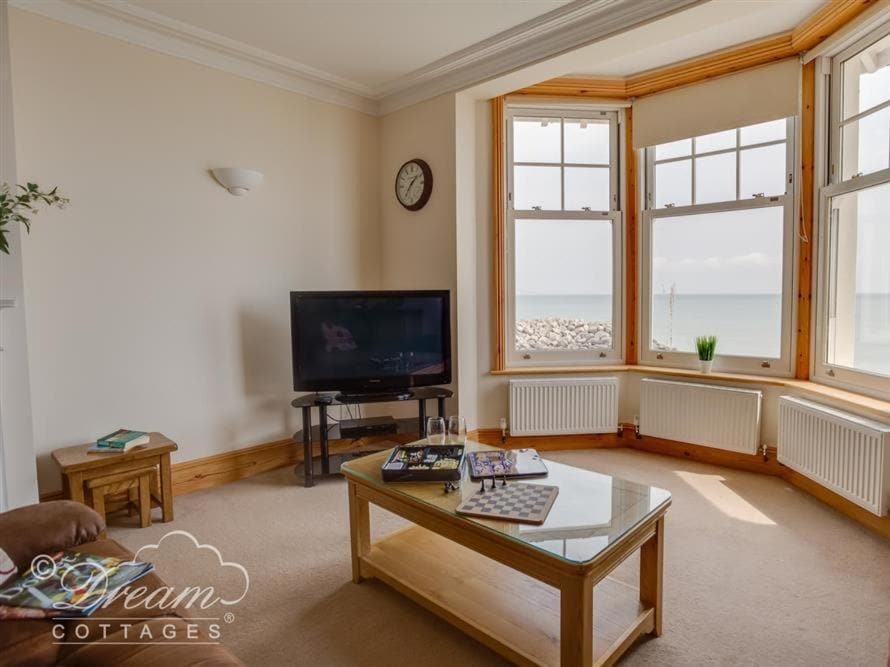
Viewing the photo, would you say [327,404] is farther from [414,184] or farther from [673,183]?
[673,183]

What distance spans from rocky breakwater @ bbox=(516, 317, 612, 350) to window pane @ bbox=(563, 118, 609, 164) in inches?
49.6

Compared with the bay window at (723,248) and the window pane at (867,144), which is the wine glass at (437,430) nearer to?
the bay window at (723,248)

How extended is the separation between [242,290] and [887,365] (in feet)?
12.3

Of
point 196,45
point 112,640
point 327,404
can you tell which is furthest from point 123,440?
point 196,45

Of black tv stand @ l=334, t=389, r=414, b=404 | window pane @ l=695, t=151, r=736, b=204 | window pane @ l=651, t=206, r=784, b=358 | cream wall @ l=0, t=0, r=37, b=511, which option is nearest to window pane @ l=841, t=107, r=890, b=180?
window pane @ l=651, t=206, r=784, b=358

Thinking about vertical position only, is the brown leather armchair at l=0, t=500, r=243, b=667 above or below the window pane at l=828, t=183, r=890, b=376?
below

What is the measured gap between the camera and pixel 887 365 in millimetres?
2682

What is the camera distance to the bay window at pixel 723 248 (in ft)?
11.0

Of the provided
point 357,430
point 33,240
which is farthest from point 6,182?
point 357,430

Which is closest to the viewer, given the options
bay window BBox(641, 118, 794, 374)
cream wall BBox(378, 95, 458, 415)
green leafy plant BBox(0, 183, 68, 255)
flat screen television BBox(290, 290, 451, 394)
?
green leafy plant BBox(0, 183, 68, 255)

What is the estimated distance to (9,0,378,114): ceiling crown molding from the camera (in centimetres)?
262

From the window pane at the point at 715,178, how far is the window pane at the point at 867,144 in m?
0.64

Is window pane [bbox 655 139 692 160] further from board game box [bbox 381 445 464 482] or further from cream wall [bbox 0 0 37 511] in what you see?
cream wall [bbox 0 0 37 511]

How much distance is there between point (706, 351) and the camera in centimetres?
355
